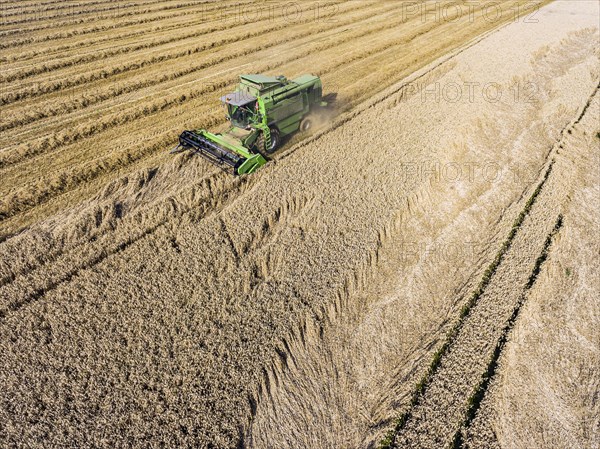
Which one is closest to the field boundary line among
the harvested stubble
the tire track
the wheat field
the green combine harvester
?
the wheat field

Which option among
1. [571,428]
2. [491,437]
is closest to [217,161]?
[491,437]

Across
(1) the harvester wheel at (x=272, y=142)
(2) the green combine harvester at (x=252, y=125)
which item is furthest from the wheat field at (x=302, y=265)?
(2) the green combine harvester at (x=252, y=125)

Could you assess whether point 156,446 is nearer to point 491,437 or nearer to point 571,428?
point 491,437

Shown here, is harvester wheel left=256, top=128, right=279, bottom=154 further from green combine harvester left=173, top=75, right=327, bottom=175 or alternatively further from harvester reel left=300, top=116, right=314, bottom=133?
harvester reel left=300, top=116, right=314, bottom=133

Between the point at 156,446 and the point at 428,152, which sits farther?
the point at 428,152

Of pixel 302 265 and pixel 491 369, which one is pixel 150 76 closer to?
pixel 302 265

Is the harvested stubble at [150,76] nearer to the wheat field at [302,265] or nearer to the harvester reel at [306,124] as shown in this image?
the wheat field at [302,265]
